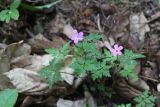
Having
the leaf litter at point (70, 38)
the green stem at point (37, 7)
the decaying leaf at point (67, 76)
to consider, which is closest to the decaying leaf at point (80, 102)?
the leaf litter at point (70, 38)

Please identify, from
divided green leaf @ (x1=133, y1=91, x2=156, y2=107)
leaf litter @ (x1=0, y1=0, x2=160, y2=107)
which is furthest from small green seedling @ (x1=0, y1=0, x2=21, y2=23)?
divided green leaf @ (x1=133, y1=91, x2=156, y2=107)

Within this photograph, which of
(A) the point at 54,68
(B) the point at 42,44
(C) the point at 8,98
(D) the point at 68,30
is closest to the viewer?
(C) the point at 8,98

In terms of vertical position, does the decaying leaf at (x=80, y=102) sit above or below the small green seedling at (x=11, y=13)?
below

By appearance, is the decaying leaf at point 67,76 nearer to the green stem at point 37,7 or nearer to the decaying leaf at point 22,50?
the decaying leaf at point 22,50

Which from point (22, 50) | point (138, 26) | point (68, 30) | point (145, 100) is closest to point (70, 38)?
point (68, 30)

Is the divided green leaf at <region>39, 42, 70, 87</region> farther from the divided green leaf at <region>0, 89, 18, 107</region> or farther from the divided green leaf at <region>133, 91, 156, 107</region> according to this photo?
the divided green leaf at <region>133, 91, 156, 107</region>

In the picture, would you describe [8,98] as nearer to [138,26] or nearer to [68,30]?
[68,30]

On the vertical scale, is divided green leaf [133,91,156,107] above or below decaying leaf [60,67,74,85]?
below

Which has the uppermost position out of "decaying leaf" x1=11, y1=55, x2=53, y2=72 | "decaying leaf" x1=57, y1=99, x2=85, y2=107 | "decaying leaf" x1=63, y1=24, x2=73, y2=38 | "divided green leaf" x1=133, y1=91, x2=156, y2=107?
"decaying leaf" x1=63, y1=24, x2=73, y2=38

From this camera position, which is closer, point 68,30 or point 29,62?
point 29,62

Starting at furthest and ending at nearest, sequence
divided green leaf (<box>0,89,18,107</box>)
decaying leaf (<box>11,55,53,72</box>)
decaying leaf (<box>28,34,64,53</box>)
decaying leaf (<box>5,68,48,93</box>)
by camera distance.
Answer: decaying leaf (<box>28,34,64,53</box>), decaying leaf (<box>11,55,53,72</box>), decaying leaf (<box>5,68,48,93</box>), divided green leaf (<box>0,89,18,107</box>)
